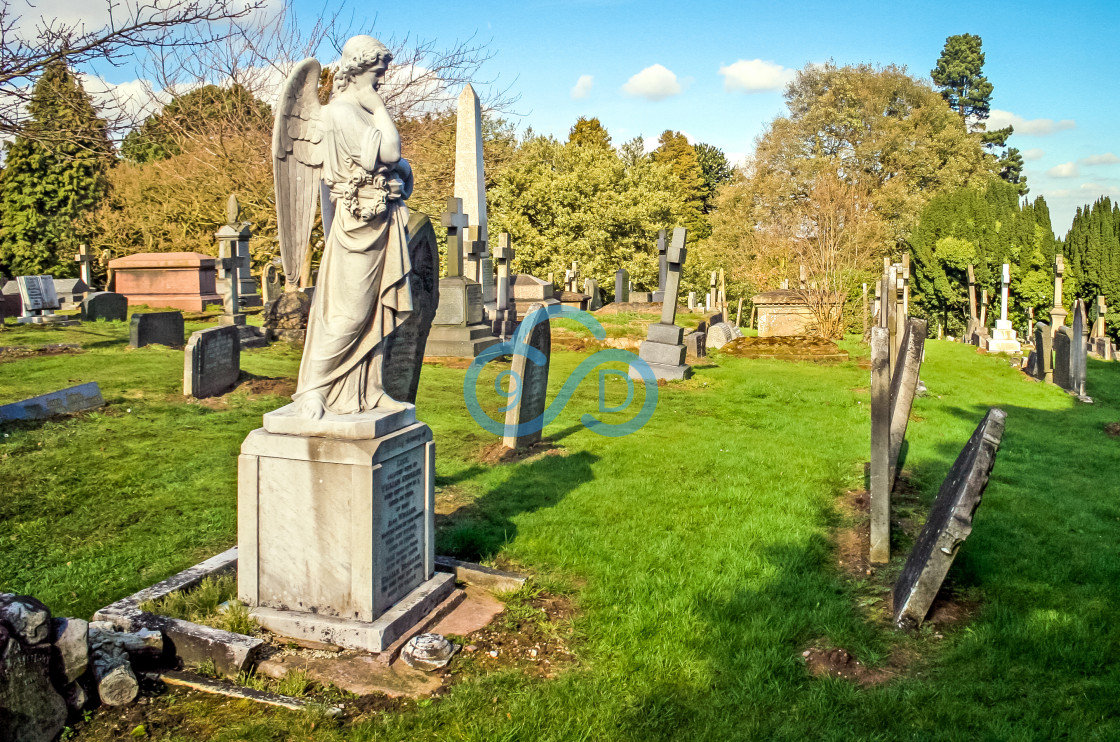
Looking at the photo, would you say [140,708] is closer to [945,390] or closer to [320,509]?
[320,509]

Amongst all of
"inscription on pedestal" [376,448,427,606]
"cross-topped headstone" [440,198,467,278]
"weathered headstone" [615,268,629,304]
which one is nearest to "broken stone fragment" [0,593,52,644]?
"inscription on pedestal" [376,448,427,606]

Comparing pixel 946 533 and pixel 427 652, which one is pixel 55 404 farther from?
pixel 946 533

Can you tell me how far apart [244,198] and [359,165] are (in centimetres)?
2239

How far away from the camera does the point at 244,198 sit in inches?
964

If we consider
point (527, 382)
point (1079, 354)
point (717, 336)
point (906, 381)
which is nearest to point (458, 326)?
point (717, 336)

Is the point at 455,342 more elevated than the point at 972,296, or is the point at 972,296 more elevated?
the point at 972,296

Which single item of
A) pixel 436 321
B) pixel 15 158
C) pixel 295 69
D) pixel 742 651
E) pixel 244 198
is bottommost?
pixel 742 651

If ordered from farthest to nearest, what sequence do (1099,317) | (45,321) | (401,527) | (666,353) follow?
(1099,317) → (45,321) → (666,353) → (401,527)

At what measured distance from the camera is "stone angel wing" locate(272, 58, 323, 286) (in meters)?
4.45

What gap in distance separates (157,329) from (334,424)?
12008 millimetres

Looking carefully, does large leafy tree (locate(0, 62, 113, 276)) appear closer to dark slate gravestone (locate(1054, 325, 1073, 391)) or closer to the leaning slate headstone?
the leaning slate headstone

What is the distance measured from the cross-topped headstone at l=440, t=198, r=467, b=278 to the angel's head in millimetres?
13022

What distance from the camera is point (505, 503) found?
6.84 metres

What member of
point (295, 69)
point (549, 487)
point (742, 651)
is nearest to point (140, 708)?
point (742, 651)
